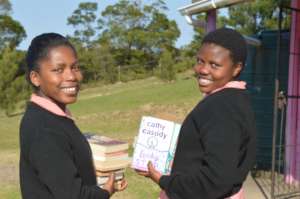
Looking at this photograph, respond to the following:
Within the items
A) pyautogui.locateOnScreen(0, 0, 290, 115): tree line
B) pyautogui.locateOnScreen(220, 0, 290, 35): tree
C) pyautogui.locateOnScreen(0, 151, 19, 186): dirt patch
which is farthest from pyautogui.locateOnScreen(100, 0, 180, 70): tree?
pyautogui.locateOnScreen(0, 151, 19, 186): dirt patch

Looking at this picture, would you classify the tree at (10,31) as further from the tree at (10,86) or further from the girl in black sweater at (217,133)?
the girl in black sweater at (217,133)

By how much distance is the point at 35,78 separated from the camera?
2.01 meters

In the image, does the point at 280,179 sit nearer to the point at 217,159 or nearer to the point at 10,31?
the point at 217,159

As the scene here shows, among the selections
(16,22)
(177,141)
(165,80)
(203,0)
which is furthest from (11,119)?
(16,22)

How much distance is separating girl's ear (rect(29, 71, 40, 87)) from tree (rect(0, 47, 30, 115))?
17.4 meters

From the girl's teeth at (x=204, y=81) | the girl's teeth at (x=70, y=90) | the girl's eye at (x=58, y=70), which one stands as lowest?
the girl's teeth at (x=70, y=90)

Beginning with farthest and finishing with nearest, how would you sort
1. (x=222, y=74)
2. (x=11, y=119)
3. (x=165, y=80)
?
(x=165, y=80), (x=11, y=119), (x=222, y=74)

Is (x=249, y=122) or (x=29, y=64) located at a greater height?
(x=29, y=64)

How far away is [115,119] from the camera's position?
50.5 feet

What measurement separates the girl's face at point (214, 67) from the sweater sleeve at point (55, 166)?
0.70 m

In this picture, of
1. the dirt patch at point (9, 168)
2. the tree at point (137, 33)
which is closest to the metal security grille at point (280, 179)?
the dirt patch at point (9, 168)

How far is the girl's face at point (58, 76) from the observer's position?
6.53 feet

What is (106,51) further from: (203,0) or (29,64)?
(29,64)

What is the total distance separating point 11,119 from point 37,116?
55.1 ft
